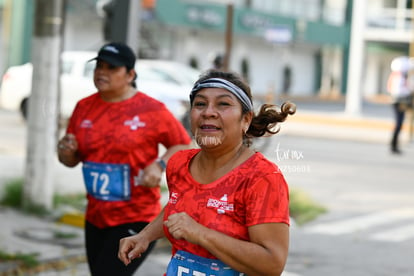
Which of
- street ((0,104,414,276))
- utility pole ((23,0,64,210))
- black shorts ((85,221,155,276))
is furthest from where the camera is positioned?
utility pole ((23,0,64,210))

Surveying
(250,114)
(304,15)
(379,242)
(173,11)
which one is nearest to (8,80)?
(379,242)

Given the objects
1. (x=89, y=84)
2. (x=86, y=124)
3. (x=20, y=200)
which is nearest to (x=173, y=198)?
(x=86, y=124)

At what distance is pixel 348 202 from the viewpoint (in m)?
11.9

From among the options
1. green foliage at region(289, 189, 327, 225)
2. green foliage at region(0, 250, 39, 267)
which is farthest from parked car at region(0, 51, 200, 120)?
green foliage at region(0, 250, 39, 267)

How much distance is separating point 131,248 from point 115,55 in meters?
1.81

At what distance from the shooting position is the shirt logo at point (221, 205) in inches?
123

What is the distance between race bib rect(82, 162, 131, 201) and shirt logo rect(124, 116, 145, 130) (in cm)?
23

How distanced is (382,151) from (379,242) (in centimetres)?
1078

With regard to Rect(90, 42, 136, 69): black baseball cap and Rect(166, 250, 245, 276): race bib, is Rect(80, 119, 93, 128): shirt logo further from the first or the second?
Rect(166, 250, 245, 276): race bib

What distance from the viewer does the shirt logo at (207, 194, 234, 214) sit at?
10.2 ft

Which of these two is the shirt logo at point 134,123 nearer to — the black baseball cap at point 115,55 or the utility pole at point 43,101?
the black baseball cap at point 115,55

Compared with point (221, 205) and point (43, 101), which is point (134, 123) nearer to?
point (221, 205)

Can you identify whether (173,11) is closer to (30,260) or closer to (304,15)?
(304,15)

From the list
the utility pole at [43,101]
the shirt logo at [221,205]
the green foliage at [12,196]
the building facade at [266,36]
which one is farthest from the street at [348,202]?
the building facade at [266,36]
